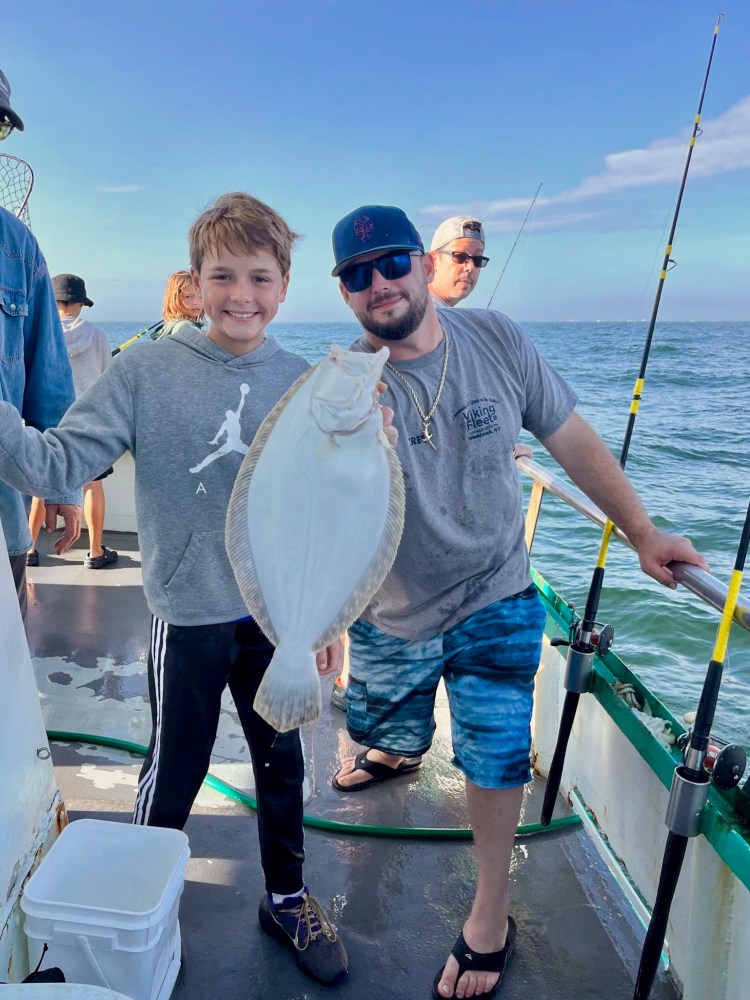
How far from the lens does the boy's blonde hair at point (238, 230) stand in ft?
5.66

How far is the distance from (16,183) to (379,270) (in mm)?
1746

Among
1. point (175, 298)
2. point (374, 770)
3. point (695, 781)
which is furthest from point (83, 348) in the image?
point (695, 781)

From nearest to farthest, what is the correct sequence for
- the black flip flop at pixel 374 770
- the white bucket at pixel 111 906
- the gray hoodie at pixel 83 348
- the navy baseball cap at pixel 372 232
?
the white bucket at pixel 111 906, the navy baseball cap at pixel 372 232, the black flip flop at pixel 374 770, the gray hoodie at pixel 83 348

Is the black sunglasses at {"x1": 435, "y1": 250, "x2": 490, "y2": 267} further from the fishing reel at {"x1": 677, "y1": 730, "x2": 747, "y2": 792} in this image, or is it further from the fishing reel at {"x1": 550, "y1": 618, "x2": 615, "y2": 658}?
the fishing reel at {"x1": 677, "y1": 730, "x2": 747, "y2": 792}

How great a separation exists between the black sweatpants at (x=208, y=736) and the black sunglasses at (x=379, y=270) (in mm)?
947

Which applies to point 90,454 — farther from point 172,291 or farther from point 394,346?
point 172,291

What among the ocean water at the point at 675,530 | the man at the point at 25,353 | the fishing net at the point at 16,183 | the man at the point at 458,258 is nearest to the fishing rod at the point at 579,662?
the man at the point at 25,353

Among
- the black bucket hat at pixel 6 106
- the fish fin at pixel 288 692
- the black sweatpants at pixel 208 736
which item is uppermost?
the black bucket hat at pixel 6 106

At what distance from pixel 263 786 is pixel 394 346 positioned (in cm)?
130

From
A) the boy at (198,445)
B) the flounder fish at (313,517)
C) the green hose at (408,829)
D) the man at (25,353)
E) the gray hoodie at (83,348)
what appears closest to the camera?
the flounder fish at (313,517)

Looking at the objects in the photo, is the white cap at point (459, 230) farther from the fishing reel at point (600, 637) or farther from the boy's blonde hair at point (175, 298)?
the fishing reel at point (600, 637)

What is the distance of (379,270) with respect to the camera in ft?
6.22


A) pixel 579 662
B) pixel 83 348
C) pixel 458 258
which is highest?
pixel 458 258

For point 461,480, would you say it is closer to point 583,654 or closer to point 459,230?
point 583,654
